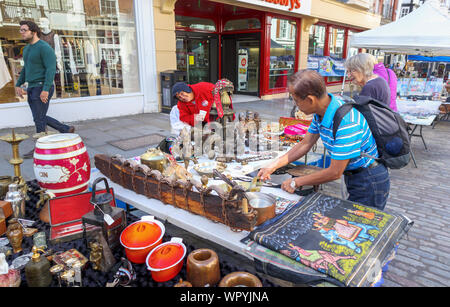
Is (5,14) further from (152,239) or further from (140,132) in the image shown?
(152,239)

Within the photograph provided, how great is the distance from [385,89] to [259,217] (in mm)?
2726

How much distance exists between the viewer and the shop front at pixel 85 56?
6605mm

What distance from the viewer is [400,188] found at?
4398 mm

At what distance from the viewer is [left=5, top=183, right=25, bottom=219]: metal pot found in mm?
1824

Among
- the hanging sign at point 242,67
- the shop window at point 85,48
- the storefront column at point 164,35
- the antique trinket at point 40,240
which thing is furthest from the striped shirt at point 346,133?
the hanging sign at point 242,67

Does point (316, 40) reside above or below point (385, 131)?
above

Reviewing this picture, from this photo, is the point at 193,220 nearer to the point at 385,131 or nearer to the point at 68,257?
the point at 68,257

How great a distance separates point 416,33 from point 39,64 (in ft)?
23.9

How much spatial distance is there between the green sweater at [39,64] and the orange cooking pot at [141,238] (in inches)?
156

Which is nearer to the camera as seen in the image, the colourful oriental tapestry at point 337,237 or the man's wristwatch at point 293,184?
the colourful oriental tapestry at point 337,237

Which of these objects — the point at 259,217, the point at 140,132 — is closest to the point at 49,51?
the point at 140,132

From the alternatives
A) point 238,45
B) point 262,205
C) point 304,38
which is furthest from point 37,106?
point 304,38

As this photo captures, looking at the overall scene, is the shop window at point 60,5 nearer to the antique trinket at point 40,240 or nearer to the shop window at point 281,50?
the antique trinket at point 40,240

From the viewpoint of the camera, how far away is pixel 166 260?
Answer: 1357 mm
